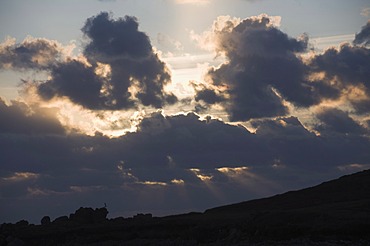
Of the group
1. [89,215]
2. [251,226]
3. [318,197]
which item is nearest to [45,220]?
[89,215]

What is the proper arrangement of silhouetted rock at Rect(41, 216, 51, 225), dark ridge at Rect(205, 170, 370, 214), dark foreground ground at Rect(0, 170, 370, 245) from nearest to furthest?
1. dark foreground ground at Rect(0, 170, 370, 245)
2. dark ridge at Rect(205, 170, 370, 214)
3. silhouetted rock at Rect(41, 216, 51, 225)

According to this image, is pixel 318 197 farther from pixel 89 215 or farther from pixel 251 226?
pixel 89 215

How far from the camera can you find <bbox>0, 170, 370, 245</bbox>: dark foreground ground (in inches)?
3014

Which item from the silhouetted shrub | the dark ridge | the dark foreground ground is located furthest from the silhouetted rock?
the dark ridge

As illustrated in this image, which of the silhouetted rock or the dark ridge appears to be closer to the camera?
the dark ridge

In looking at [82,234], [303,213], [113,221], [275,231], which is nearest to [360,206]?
[303,213]

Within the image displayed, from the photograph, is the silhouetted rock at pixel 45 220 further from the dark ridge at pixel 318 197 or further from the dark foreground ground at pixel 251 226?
the dark ridge at pixel 318 197

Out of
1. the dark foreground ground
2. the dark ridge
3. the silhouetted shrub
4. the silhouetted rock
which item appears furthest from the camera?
the silhouetted rock

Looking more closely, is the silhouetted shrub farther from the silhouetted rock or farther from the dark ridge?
the dark ridge

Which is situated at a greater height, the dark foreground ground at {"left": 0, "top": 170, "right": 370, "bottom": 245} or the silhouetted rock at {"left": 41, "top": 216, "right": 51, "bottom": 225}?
the silhouetted rock at {"left": 41, "top": 216, "right": 51, "bottom": 225}

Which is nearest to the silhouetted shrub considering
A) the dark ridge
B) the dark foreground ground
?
the dark foreground ground

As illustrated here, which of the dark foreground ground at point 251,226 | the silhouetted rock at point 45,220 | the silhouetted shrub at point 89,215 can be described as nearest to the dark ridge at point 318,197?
the dark foreground ground at point 251,226

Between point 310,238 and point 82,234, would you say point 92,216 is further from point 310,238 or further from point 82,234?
point 310,238

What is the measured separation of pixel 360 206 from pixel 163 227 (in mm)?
31917
